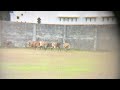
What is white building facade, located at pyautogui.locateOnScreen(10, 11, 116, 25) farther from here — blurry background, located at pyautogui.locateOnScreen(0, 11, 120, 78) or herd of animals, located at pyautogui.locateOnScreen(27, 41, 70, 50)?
herd of animals, located at pyautogui.locateOnScreen(27, 41, 70, 50)

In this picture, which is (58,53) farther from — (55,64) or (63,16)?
(63,16)

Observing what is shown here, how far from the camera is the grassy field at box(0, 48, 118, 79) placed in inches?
343

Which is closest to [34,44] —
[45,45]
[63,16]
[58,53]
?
[45,45]

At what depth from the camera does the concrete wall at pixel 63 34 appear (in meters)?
8.72

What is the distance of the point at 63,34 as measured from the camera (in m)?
8.73

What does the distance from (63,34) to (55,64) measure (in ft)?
1.76

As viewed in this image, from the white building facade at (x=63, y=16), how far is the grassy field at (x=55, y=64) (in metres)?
0.54

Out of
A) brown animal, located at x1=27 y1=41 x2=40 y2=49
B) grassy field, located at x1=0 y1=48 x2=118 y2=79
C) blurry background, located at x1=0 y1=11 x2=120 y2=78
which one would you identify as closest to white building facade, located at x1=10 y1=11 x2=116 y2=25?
blurry background, located at x1=0 y1=11 x2=120 y2=78

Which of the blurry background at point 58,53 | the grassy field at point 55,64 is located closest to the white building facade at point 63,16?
the blurry background at point 58,53

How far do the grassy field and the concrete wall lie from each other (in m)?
0.14

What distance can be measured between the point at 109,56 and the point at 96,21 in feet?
2.13

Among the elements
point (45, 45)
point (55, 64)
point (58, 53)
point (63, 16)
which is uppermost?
point (63, 16)

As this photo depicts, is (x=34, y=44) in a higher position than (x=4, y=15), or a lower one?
lower

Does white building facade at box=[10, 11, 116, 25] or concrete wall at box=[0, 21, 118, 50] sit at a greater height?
white building facade at box=[10, 11, 116, 25]
